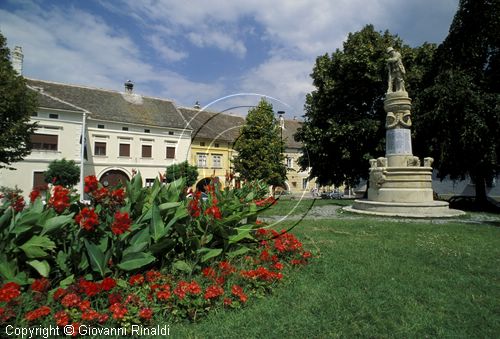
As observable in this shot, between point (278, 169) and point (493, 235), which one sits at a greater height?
point (278, 169)

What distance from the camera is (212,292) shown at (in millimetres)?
3725

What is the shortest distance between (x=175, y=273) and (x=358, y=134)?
2217 cm

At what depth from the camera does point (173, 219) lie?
4.24 meters

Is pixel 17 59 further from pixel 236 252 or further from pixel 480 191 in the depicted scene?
pixel 480 191

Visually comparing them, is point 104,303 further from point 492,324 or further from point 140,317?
point 492,324

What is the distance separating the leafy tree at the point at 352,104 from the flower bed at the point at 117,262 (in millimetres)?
21172

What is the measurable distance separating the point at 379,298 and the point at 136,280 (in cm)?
327

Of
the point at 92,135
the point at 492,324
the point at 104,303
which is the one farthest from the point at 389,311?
the point at 92,135

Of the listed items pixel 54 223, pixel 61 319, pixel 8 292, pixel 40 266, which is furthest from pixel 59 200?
pixel 61 319

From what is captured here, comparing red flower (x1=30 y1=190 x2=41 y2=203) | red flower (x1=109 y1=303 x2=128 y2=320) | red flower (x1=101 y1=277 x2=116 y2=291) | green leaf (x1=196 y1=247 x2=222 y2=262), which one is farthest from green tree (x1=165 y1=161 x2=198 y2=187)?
red flower (x1=109 y1=303 x2=128 y2=320)

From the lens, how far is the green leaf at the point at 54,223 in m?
3.50

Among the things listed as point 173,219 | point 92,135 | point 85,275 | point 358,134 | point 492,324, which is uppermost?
point 92,135

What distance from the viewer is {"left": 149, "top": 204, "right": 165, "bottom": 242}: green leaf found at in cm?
406

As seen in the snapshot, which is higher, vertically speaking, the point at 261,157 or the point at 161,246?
the point at 261,157
